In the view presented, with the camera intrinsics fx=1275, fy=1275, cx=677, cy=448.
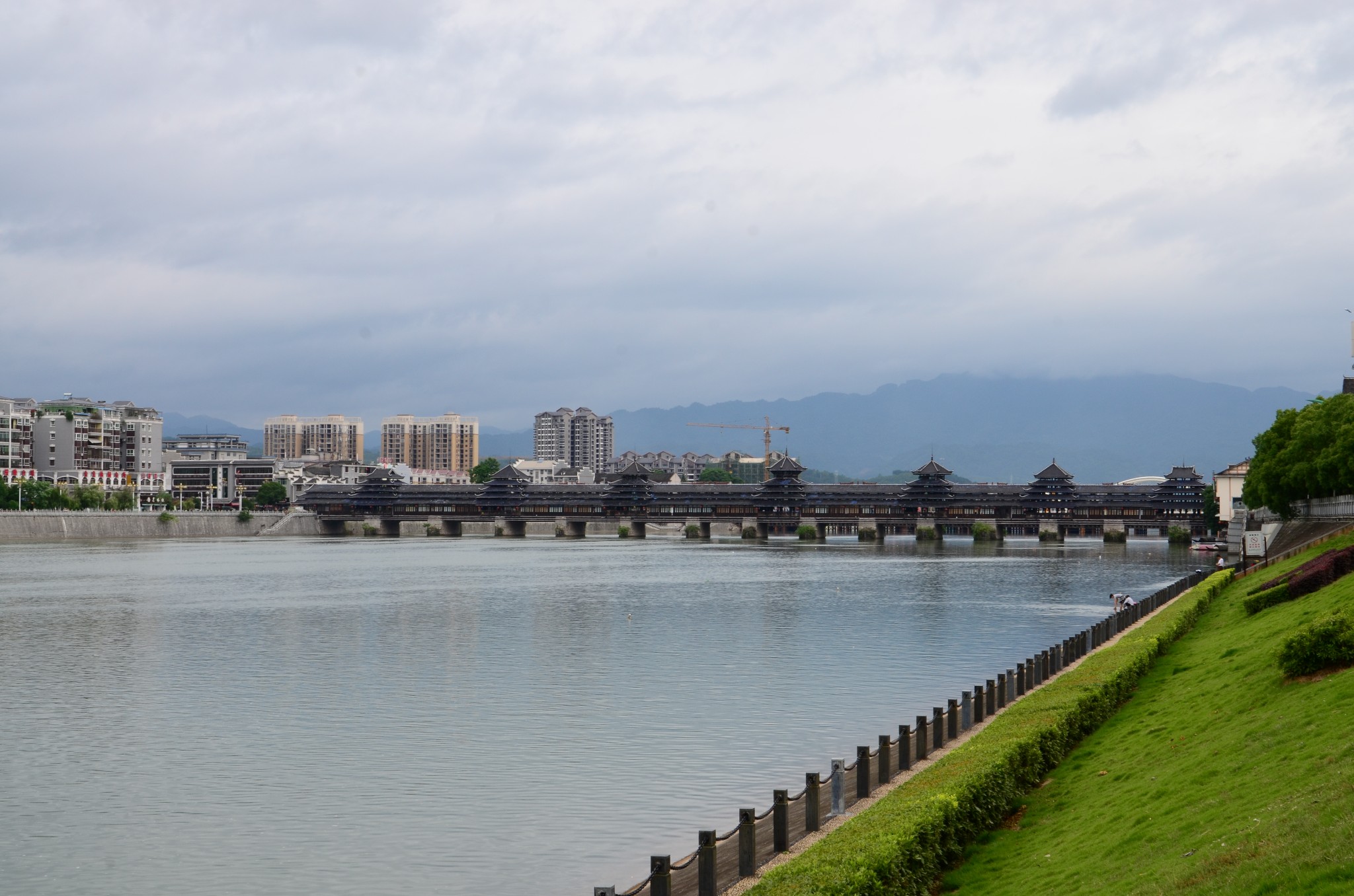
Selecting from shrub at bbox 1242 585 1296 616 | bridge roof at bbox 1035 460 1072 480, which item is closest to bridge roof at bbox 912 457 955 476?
bridge roof at bbox 1035 460 1072 480

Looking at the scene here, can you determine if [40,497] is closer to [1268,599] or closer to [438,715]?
[438,715]

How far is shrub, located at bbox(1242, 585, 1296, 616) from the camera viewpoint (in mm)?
34375

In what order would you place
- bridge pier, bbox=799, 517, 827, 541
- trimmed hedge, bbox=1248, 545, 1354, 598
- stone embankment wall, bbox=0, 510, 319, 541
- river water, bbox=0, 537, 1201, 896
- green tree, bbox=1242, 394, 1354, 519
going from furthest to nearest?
bridge pier, bbox=799, 517, 827, 541
stone embankment wall, bbox=0, 510, 319, 541
green tree, bbox=1242, 394, 1354, 519
trimmed hedge, bbox=1248, 545, 1354, 598
river water, bbox=0, 537, 1201, 896

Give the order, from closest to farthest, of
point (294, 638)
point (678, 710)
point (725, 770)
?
point (725, 770) < point (678, 710) < point (294, 638)

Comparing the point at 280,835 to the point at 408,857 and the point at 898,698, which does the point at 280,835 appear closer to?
the point at 408,857

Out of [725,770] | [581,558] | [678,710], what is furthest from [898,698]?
[581,558]

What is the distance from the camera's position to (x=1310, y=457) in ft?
222

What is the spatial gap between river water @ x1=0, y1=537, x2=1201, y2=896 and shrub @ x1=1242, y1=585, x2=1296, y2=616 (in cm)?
858

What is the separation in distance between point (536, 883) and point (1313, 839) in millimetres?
11966

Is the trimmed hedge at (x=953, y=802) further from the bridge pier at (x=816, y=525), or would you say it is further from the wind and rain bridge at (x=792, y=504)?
the bridge pier at (x=816, y=525)

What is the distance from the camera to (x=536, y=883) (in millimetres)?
19953

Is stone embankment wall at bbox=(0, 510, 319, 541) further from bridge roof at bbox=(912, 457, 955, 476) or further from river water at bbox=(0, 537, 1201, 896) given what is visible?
bridge roof at bbox=(912, 457, 955, 476)

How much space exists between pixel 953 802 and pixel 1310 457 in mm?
59320

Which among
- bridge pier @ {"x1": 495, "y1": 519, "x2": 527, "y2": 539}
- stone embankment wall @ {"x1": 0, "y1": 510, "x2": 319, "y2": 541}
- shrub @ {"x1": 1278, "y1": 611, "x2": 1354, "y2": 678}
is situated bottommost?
bridge pier @ {"x1": 495, "y1": 519, "x2": 527, "y2": 539}
